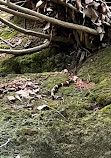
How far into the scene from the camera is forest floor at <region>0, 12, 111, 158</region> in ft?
6.18

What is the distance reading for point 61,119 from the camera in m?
2.34

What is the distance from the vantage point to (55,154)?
73.2 inches

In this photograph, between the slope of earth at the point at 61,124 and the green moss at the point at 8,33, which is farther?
the green moss at the point at 8,33

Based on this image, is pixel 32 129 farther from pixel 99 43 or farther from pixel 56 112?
pixel 99 43

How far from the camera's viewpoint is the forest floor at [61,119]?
1883 mm

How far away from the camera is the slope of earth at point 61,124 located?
1.87 metres

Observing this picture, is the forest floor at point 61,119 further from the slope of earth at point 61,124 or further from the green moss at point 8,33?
the green moss at point 8,33

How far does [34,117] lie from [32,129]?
9.4 inches

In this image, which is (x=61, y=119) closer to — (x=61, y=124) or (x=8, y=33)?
(x=61, y=124)

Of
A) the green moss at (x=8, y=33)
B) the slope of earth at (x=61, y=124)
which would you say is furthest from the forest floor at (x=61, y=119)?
the green moss at (x=8, y=33)

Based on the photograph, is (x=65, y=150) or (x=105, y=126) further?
(x=105, y=126)

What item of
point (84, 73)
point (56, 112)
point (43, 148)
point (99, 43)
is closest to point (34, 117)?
point (56, 112)

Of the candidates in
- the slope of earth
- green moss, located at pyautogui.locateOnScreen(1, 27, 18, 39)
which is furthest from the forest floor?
green moss, located at pyautogui.locateOnScreen(1, 27, 18, 39)

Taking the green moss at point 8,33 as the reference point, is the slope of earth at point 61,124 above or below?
above
